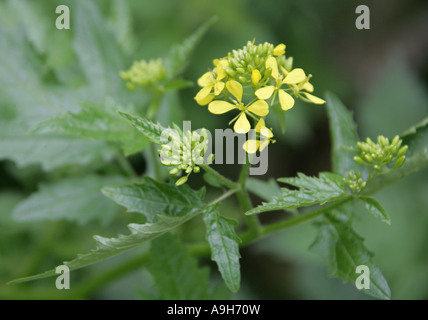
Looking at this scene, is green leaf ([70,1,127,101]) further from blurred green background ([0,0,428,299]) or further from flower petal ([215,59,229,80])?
flower petal ([215,59,229,80])

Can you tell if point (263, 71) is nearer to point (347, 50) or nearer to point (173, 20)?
point (173, 20)

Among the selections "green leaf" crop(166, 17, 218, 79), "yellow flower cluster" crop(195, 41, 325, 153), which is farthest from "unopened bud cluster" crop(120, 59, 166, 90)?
"yellow flower cluster" crop(195, 41, 325, 153)

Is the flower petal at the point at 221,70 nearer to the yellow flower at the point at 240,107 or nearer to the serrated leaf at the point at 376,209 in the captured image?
the yellow flower at the point at 240,107

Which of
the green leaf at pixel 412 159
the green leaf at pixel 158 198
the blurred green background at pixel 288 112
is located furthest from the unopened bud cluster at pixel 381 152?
the blurred green background at pixel 288 112

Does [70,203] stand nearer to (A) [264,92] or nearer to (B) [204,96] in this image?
(B) [204,96]

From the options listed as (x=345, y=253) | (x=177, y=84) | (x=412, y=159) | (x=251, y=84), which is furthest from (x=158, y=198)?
(x=412, y=159)
